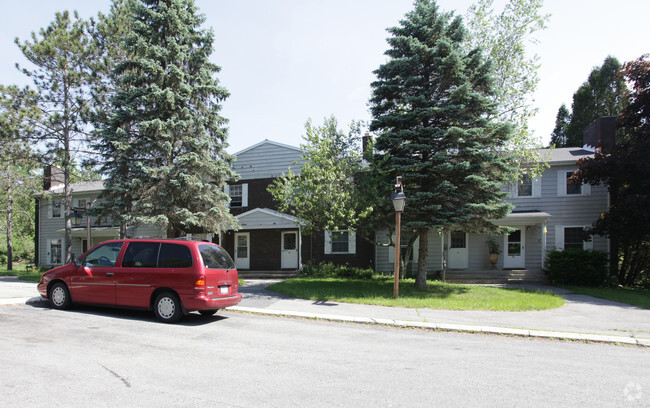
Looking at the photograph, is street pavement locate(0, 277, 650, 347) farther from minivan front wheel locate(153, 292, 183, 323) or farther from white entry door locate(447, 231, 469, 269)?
white entry door locate(447, 231, 469, 269)

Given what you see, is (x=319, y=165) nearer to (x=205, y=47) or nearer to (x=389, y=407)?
(x=205, y=47)

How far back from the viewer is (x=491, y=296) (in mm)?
12516

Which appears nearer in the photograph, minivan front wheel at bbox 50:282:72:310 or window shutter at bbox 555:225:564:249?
minivan front wheel at bbox 50:282:72:310

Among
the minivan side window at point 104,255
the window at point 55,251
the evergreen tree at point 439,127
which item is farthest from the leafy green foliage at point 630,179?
the window at point 55,251

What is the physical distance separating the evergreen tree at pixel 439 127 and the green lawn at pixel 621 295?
15.3 feet

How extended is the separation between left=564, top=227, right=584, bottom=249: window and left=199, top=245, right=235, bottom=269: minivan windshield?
16789 mm

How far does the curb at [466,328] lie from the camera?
744 centimetres

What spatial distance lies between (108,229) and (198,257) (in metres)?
19.4

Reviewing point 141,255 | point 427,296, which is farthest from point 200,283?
point 427,296

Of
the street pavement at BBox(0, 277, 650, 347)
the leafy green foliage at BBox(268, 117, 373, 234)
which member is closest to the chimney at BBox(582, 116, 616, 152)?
the street pavement at BBox(0, 277, 650, 347)

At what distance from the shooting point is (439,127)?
13.0 meters

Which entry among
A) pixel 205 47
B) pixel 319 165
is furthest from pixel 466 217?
pixel 205 47

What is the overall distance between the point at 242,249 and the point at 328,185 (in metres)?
9.84

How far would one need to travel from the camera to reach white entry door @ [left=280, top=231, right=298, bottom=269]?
2005 centimetres
